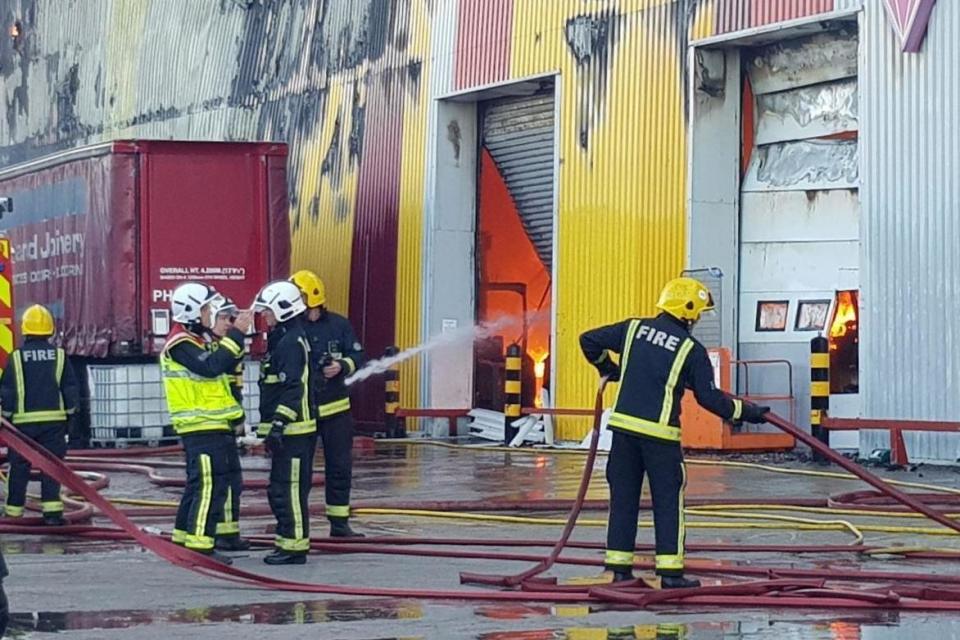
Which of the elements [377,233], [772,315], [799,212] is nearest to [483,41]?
[377,233]

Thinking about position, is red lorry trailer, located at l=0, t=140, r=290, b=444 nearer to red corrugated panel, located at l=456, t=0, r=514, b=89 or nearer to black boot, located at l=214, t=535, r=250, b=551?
red corrugated panel, located at l=456, t=0, r=514, b=89

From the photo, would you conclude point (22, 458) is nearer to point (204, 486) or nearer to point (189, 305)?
point (204, 486)

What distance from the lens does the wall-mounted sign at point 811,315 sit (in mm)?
19375

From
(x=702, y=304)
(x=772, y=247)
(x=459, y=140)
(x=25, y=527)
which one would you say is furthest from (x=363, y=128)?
(x=702, y=304)

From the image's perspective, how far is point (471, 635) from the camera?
817 cm

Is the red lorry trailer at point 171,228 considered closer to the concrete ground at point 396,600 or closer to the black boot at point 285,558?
the concrete ground at point 396,600

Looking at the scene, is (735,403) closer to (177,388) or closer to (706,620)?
(706,620)

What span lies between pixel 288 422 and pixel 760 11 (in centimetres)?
961

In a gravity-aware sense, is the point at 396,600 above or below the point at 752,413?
below

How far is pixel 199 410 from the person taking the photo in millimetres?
10797

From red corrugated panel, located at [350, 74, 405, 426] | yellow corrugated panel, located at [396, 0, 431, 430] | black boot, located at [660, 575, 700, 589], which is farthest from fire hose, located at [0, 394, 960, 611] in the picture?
red corrugated panel, located at [350, 74, 405, 426]

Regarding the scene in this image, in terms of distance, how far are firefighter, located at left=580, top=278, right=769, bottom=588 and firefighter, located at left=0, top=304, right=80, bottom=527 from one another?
465 cm

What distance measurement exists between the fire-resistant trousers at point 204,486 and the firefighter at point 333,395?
840 mm

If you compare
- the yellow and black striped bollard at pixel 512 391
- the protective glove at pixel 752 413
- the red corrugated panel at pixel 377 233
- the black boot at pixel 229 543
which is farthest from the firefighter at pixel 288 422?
the red corrugated panel at pixel 377 233
